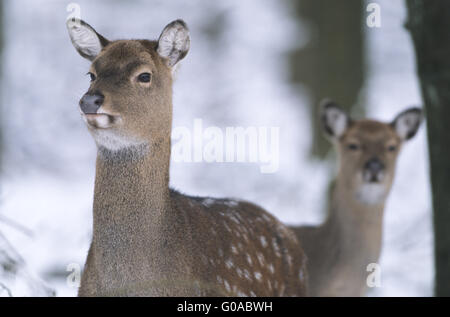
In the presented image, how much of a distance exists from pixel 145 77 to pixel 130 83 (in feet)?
0.34

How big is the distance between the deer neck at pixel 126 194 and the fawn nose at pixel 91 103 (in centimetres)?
32

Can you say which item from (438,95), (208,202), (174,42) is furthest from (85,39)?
(438,95)

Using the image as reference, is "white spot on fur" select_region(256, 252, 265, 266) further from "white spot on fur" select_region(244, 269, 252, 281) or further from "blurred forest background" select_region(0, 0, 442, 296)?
"blurred forest background" select_region(0, 0, 442, 296)

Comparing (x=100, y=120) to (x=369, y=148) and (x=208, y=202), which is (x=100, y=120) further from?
(x=369, y=148)

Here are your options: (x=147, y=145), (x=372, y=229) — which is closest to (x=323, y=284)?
(x=372, y=229)

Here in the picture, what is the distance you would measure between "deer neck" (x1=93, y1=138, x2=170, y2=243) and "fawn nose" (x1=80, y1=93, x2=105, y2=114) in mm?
316

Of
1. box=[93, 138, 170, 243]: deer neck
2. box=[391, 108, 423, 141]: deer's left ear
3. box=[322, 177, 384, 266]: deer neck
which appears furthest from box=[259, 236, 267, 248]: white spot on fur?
box=[391, 108, 423, 141]: deer's left ear

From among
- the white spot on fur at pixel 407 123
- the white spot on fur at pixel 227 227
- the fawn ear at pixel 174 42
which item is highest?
the white spot on fur at pixel 407 123

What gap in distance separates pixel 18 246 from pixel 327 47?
188 inches

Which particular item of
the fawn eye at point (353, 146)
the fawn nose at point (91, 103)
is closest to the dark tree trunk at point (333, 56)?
the fawn eye at point (353, 146)

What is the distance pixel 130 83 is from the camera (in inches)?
152

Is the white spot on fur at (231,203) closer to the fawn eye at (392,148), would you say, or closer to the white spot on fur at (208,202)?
the white spot on fur at (208,202)

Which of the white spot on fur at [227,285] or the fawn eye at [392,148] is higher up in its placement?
the fawn eye at [392,148]

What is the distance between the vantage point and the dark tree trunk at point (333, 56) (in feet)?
28.4
